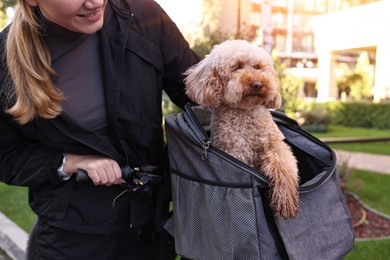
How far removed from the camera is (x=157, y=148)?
1997mm

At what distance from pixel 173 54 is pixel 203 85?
0.64ft

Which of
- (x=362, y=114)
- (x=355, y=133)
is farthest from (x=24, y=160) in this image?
(x=362, y=114)

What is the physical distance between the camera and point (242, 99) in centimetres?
200

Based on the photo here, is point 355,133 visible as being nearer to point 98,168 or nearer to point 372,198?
point 372,198

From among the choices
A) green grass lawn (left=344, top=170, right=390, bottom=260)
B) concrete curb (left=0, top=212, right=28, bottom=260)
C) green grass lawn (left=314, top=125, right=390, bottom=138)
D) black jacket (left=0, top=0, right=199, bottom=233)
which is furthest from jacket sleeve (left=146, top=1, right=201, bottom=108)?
green grass lawn (left=314, top=125, right=390, bottom=138)

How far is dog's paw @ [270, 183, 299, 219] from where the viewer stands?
146 centimetres

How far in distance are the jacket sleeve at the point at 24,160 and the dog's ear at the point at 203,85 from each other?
25.1 inches

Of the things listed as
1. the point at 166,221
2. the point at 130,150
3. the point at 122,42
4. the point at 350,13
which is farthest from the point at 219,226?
the point at 350,13

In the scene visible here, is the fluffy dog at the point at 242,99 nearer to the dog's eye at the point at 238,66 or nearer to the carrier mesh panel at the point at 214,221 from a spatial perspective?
the dog's eye at the point at 238,66

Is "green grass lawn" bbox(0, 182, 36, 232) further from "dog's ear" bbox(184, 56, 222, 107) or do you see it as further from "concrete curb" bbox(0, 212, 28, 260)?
"dog's ear" bbox(184, 56, 222, 107)

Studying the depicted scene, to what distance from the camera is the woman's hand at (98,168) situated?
1.74m

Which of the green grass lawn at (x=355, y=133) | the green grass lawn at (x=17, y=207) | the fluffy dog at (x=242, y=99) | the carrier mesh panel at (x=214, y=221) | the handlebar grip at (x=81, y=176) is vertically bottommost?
the green grass lawn at (x=355, y=133)

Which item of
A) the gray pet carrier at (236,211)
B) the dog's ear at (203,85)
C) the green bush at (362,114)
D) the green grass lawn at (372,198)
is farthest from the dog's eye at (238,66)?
the green bush at (362,114)

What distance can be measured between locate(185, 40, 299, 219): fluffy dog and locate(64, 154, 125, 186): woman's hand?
1.54 feet
